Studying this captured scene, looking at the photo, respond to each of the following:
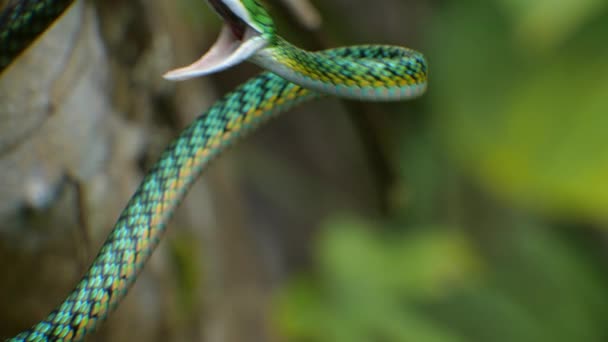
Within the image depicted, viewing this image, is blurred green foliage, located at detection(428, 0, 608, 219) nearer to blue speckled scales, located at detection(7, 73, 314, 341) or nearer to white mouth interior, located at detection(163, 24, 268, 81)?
blue speckled scales, located at detection(7, 73, 314, 341)

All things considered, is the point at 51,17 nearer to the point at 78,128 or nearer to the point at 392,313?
the point at 78,128


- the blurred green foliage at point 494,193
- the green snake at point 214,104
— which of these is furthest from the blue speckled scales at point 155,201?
the blurred green foliage at point 494,193

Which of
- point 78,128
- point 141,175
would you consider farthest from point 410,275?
point 78,128

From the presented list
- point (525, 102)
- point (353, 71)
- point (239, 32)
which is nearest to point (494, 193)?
point (525, 102)

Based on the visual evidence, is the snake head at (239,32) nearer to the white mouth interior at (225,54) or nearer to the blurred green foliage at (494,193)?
the white mouth interior at (225,54)

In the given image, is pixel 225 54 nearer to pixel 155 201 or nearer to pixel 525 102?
pixel 155 201

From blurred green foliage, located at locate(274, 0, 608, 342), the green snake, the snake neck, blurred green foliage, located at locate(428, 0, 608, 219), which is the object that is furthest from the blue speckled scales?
blurred green foliage, located at locate(428, 0, 608, 219)
